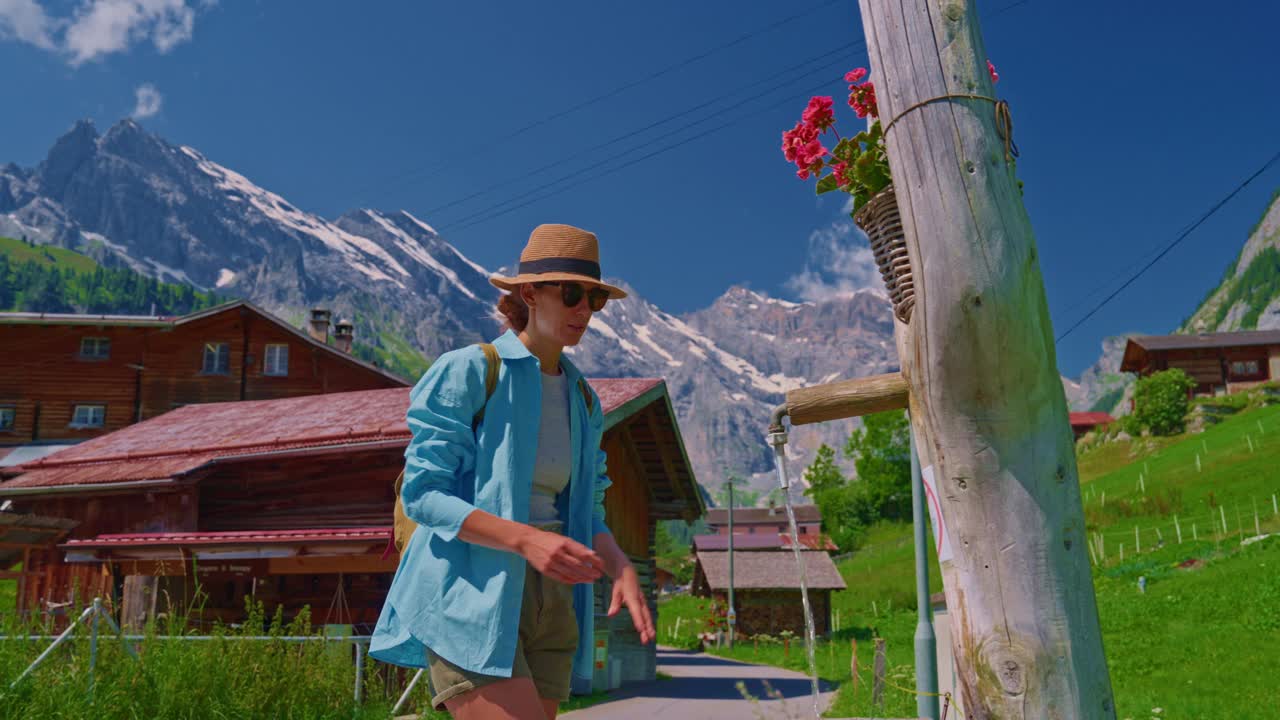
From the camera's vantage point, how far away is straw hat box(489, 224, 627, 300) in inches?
103

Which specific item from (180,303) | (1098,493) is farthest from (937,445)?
(180,303)

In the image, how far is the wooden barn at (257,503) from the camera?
12.9 m

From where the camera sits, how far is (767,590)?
120 feet

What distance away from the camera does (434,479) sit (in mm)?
2314

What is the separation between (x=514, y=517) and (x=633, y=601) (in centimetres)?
36

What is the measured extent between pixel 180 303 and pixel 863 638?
580 feet

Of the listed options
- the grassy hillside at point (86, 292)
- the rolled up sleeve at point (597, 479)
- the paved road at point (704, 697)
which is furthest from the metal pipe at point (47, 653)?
the grassy hillside at point (86, 292)

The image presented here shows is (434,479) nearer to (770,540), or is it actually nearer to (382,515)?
(382,515)

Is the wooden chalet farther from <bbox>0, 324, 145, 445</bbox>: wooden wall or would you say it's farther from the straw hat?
the straw hat

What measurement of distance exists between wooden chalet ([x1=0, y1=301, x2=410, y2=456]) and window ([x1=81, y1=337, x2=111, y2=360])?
34 millimetres

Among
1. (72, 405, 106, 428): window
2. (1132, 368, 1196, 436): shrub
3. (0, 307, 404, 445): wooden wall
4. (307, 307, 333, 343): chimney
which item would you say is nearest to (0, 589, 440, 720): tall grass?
(0, 307, 404, 445): wooden wall

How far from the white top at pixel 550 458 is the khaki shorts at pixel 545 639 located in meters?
0.18

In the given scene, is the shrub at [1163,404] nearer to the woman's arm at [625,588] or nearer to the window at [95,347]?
the window at [95,347]

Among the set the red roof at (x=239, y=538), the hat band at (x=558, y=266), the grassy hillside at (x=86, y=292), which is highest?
the grassy hillside at (x=86, y=292)
